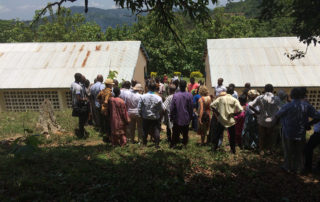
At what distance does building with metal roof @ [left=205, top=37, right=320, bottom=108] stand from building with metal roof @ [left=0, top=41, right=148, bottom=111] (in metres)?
5.43

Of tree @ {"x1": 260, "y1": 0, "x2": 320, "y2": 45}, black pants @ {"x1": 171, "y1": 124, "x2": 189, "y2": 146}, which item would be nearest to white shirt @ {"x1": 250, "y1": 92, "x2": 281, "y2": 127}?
tree @ {"x1": 260, "y1": 0, "x2": 320, "y2": 45}

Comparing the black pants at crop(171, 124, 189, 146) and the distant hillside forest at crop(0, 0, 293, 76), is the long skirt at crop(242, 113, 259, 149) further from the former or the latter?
the distant hillside forest at crop(0, 0, 293, 76)

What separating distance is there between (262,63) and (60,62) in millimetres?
12605

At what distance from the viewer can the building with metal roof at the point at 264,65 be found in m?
12.8

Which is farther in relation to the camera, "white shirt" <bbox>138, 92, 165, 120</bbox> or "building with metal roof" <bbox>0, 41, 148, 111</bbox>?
"building with metal roof" <bbox>0, 41, 148, 111</bbox>

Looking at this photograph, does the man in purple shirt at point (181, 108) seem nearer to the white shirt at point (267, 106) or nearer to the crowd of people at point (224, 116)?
the crowd of people at point (224, 116)

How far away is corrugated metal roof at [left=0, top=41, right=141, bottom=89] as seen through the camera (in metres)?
14.3

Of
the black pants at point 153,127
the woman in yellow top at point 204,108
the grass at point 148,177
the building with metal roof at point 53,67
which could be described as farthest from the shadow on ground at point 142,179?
the building with metal roof at point 53,67

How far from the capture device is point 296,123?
491cm

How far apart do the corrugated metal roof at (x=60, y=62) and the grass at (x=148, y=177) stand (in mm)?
8696

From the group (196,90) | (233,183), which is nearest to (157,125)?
(233,183)

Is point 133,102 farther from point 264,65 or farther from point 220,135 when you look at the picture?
point 264,65

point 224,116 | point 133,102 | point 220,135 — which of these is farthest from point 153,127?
point 224,116

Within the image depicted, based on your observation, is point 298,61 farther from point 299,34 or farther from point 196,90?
point 299,34
